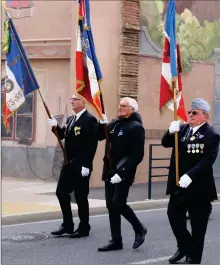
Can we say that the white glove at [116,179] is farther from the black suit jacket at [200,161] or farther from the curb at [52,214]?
the curb at [52,214]

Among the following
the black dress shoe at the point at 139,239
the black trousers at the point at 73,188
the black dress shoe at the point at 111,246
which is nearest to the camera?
the black dress shoe at the point at 111,246

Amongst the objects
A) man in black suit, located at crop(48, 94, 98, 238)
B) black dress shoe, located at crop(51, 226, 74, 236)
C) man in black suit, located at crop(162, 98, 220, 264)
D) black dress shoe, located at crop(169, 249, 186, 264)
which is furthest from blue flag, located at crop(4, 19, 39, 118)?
black dress shoe, located at crop(169, 249, 186, 264)

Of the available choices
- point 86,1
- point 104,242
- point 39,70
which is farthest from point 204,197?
point 39,70

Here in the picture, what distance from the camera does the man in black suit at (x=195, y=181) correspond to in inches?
267

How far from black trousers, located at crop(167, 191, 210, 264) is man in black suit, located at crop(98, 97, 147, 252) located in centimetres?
103

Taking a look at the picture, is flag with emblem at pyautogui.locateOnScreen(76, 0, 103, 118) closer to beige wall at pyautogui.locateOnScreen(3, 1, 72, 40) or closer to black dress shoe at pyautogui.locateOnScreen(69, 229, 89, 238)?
black dress shoe at pyautogui.locateOnScreen(69, 229, 89, 238)

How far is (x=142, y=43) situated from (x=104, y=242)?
8.30 m

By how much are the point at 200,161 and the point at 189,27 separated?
35.2 feet

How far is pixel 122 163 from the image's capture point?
789cm

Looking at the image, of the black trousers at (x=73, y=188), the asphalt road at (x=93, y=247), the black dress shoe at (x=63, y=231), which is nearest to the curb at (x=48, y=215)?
the asphalt road at (x=93, y=247)

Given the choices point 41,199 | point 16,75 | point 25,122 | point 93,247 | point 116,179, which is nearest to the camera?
point 116,179

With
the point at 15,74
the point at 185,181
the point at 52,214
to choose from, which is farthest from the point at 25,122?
the point at 185,181

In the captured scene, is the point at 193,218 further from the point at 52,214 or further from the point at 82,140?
the point at 52,214

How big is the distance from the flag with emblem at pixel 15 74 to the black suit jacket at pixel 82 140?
0.83 metres
